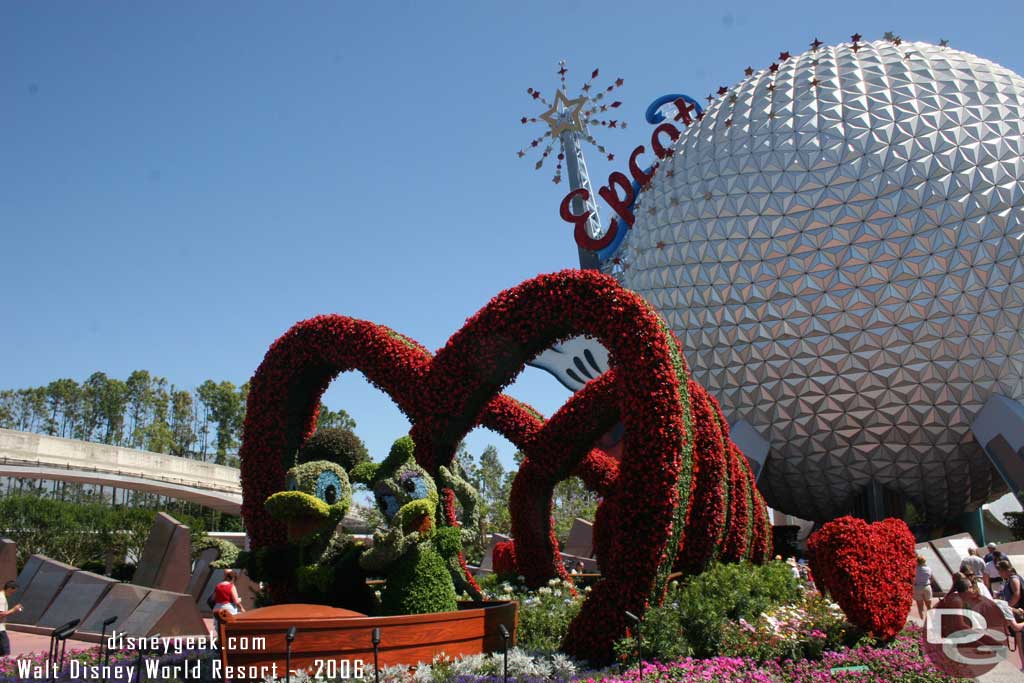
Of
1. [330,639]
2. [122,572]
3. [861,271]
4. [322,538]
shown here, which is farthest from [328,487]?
[122,572]

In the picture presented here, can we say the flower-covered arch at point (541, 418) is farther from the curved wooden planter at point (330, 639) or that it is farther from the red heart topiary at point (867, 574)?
the red heart topiary at point (867, 574)

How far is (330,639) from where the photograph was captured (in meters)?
7.25

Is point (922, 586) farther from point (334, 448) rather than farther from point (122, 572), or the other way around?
point (122, 572)

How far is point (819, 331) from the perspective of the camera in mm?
20500

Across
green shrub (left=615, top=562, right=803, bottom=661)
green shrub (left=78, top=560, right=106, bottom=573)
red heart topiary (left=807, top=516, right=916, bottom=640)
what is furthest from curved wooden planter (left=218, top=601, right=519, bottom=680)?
green shrub (left=78, top=560, right=106, bottom=573)

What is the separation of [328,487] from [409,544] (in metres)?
1.26

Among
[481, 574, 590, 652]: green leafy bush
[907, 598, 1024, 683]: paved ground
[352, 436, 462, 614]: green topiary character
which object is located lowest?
[907, 598, 1024, 683]: paved ground

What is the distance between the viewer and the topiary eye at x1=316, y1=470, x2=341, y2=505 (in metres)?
8.88

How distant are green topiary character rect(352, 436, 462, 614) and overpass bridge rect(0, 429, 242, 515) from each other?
18.3m

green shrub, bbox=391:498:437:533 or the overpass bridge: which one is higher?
the overpass bridge

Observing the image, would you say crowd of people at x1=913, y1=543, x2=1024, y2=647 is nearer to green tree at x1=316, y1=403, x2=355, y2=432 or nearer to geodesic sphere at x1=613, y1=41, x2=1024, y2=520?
geodesic sphere at x1=613, y1=41, x2=1024, y2=520

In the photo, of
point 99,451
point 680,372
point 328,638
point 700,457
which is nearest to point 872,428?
point 700,457

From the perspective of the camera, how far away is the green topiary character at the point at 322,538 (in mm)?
8562

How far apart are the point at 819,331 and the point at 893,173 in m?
4.50
